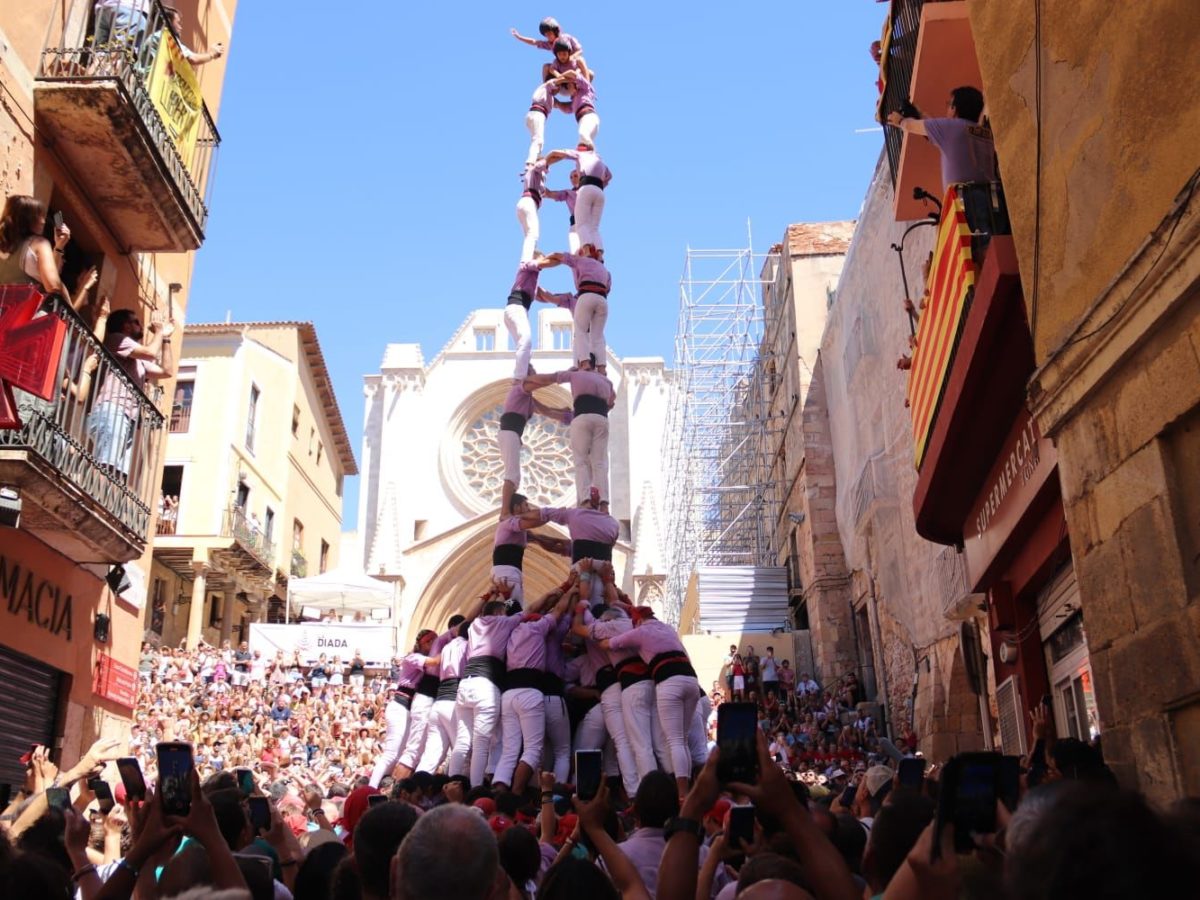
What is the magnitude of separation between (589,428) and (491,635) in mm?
2876

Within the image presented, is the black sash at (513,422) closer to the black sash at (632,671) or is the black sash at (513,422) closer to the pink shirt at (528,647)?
the pink shirt at (528,647)

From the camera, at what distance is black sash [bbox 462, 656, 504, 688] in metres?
9.65

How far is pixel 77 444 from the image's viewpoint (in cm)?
879

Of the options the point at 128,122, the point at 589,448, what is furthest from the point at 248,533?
the point at 128,122

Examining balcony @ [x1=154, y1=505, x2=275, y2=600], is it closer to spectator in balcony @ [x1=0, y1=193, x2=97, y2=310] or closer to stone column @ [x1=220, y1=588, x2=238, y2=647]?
stone column @ [x1=220, y1=588, x2=238, y2=647]

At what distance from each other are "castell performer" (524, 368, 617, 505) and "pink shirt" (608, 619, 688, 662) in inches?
115

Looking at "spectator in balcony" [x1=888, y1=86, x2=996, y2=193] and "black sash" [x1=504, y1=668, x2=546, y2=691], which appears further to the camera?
"black sash" [x1=504, y1=668, x2=546, y2=691]

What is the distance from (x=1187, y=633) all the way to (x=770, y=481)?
26672 mm

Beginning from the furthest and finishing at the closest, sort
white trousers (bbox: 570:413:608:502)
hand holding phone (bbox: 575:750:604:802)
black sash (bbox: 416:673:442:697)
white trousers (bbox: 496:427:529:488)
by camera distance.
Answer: white trousers (bbox: 496:427:529:488) < white trousers (bbox: 570:413:608:502) < black sash (bbox: 416:673:442:697) < hand holding phone (bbox: 575:750:604:802)

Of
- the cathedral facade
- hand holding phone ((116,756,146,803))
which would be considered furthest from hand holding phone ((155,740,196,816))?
the cathedral facade

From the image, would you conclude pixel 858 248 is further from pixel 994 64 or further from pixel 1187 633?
pixel 1187 633

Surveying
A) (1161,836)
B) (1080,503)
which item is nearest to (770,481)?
(1080,503)

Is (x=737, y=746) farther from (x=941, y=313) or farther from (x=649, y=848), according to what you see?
(x=941, y=313)

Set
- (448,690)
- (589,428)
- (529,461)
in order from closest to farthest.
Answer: (448,690), (589,428), (529,461)
